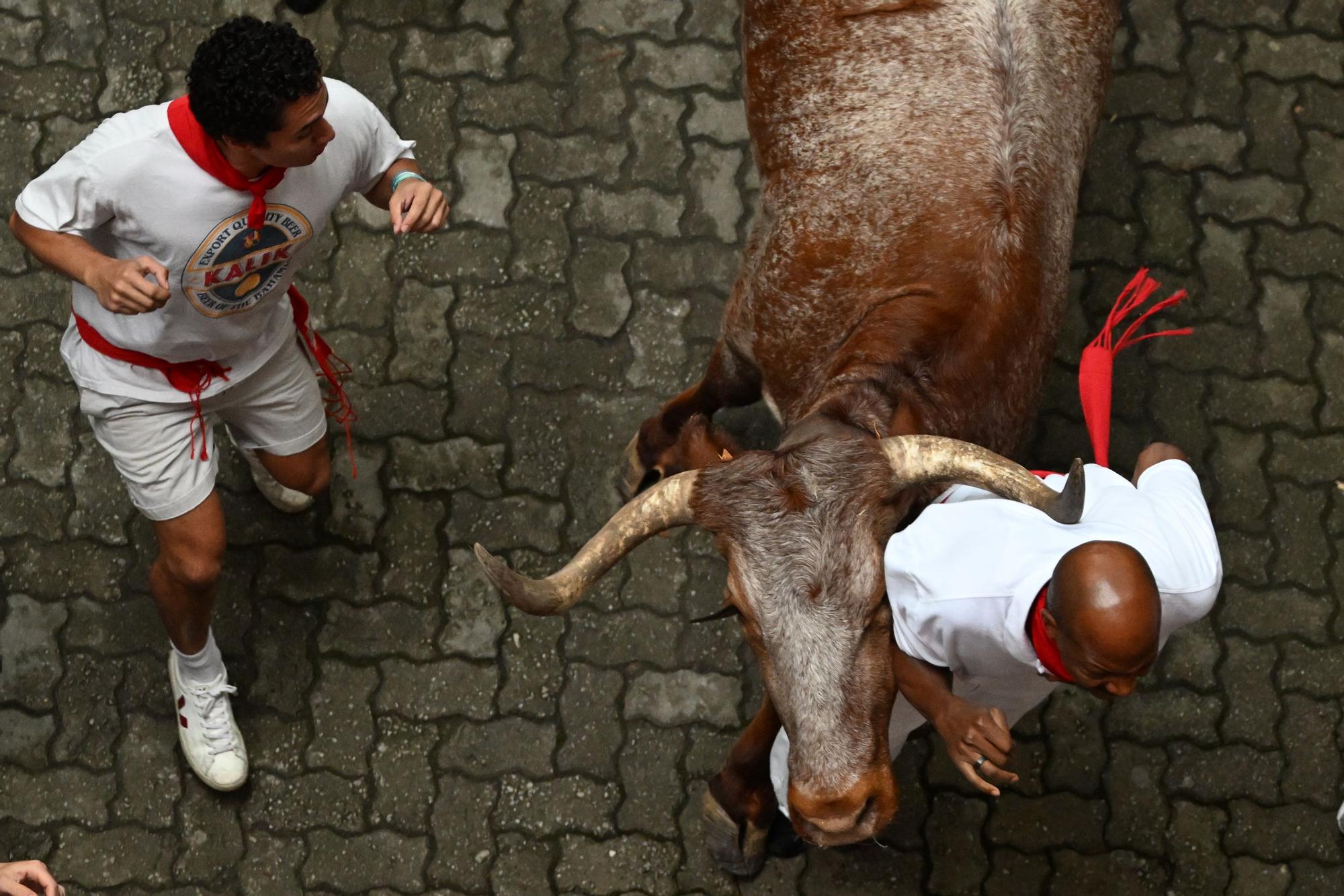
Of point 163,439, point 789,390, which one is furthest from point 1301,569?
point 163,439

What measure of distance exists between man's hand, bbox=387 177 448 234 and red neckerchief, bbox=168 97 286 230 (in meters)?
0.37

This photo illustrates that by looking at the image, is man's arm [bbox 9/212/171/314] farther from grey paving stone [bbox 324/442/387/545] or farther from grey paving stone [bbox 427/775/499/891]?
grey paving stone [bbox 427/775/499/891]

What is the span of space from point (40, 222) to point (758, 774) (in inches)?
119

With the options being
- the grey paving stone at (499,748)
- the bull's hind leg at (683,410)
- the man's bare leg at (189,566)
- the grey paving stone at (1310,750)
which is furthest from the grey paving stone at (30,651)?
the grey paving stone at (1310,750)

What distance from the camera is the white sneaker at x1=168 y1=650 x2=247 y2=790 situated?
4.81 m

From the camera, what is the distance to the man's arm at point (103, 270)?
129 inches

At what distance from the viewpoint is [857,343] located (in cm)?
399

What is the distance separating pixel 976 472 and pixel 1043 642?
0.48 metres

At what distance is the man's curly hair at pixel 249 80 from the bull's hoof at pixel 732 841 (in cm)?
291

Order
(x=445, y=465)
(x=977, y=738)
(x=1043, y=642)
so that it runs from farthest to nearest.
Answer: (x=445, y=465), (x=977, y=738), (x=1043, y=642)

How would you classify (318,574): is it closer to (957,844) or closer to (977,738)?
(957,844)

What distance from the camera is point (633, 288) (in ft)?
18.0

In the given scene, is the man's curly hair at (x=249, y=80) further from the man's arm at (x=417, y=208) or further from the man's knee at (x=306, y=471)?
the man's knee at (x=306, y=471)

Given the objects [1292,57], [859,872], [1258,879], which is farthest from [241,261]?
[1292,57]
